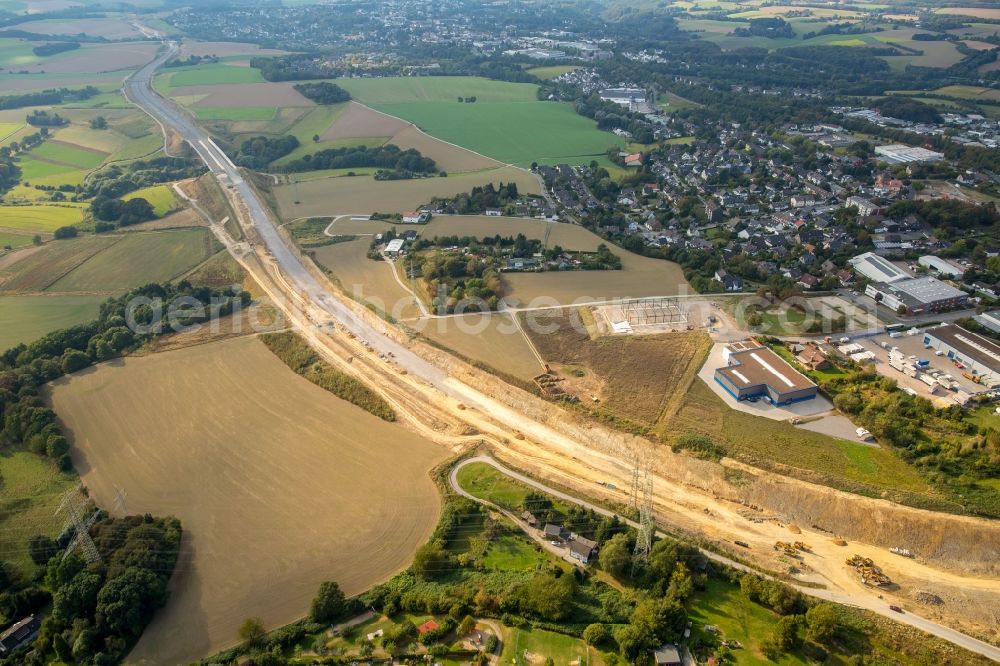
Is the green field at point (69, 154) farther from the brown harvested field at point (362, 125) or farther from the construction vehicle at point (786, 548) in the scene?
the construction vehicle at point (786, 548)

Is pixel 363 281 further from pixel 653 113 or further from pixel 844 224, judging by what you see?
pixel 653 113

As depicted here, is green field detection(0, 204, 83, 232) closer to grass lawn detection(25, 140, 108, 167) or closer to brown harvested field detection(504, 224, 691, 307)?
grass lawn detection(25, 140, 108, 167)

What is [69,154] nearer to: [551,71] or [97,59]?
[97,59]

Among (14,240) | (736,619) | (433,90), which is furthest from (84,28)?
(736,619)

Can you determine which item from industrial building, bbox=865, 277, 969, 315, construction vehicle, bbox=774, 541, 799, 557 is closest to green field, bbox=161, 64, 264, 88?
industrial building, bbox=865, 277, 969, 315

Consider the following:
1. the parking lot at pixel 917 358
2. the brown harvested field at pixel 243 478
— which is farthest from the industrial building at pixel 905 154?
the brown harvested field at pixel 243 478
